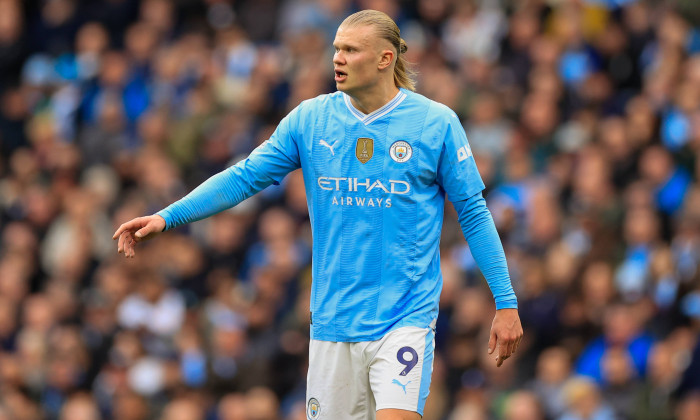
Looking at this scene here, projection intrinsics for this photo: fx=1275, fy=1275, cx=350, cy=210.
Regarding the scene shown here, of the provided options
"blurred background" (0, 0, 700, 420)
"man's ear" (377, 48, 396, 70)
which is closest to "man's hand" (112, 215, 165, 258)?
"man's ear" (377, 48, 396, 70)

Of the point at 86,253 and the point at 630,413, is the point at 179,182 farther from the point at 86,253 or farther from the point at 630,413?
the point at 630,413

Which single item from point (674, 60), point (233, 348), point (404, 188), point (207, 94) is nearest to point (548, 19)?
point (674, 60)

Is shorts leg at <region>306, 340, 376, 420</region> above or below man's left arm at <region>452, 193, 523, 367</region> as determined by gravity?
below

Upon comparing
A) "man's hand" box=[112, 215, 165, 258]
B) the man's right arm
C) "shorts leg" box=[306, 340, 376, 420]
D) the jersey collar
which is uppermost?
the jersey collar

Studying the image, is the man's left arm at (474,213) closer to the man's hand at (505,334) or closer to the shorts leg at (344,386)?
the man's hand at (505,334)

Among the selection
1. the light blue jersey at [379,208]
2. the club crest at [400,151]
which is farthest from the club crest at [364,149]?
the club crest at [400,151]

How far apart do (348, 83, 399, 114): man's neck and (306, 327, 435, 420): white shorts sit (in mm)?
1206

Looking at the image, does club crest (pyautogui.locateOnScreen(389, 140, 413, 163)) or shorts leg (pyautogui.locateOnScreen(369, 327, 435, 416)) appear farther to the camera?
club crest (pyautogui.locateOnScreen(389, 140, 413, 163))

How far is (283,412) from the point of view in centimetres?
1222

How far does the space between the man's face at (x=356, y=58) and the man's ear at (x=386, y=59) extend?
0.03m

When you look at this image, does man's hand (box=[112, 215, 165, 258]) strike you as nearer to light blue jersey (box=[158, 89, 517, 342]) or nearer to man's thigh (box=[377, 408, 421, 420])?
light blue jersey (box=[158, 89, 517, 342])

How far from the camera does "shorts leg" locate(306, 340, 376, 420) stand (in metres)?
6.78

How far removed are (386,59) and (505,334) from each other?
5.25 feet

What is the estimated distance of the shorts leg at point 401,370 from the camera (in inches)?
261
